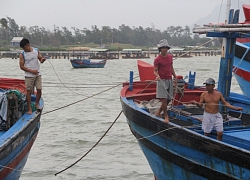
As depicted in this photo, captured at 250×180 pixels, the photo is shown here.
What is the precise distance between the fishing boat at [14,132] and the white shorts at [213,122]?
3.10 m

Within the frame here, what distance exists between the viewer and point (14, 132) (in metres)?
7.14

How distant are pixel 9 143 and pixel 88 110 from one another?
12974 mm

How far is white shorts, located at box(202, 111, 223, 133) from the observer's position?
6785 millimetres

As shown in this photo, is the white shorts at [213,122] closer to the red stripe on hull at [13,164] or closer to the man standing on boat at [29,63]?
the red stripe on hull at [13,164]

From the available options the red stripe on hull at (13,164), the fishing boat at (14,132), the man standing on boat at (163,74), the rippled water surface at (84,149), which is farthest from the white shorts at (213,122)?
the red stripe on hull at (13,164)

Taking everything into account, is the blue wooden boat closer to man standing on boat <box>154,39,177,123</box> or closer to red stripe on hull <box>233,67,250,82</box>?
red stripe on hull <box>233,67,250,82</box>

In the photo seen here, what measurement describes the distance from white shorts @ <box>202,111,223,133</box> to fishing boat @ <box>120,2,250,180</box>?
0.15m

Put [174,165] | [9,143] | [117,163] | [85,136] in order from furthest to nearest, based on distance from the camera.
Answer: [85,136] < [117,163] < [174,165] < [9,143]

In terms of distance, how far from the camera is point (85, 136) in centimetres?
1427

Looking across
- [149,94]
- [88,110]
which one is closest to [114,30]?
[88,110]

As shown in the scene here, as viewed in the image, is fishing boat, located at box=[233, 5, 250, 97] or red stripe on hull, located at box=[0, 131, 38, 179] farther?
Answer: fishing boat, located at box=[233, 5, 250, 97]

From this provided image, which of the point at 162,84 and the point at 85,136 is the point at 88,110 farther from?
the point at 162,84

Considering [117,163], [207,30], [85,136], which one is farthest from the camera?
[85,136]

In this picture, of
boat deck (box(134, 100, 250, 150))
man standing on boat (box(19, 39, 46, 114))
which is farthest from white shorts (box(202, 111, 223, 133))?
man standing on boat (box(19, 39, 46, 114))
